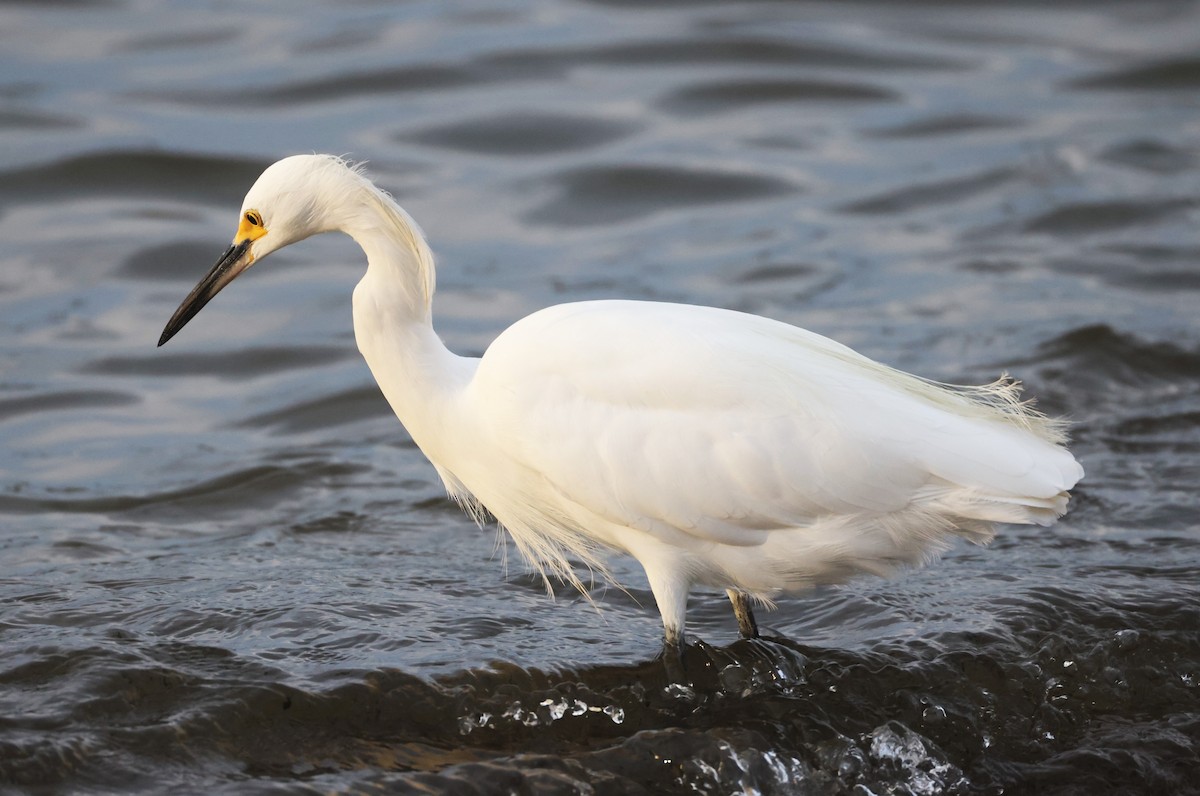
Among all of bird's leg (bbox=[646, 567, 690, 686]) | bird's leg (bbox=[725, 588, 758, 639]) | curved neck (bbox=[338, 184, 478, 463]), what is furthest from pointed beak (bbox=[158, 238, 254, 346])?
bird's leg (bbox=[725, 588, 758, 639])

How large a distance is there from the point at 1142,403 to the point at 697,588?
300 cm

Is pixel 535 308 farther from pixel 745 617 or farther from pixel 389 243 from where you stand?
pixel 389 243

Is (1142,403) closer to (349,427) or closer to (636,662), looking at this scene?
(636,662)

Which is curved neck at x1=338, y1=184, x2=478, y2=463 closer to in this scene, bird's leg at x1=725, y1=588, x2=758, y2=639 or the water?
the water

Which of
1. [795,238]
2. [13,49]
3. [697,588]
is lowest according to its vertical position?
[697,588]

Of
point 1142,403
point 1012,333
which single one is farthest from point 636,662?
point 1012,333

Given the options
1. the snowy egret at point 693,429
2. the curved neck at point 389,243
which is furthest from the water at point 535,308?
the curved neck at point 389,243

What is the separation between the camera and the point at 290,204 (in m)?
4.62

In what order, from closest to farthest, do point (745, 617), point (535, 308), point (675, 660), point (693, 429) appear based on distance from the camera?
point (693, 429) < point (675, 660) < point (745, 617) < point (535, 308)

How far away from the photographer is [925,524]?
4.47 meters

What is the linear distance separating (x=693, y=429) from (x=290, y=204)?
5.05 feet

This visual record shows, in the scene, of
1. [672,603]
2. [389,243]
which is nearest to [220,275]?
[389,243]

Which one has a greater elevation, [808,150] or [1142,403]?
[808,150]

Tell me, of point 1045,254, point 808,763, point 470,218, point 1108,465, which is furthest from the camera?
point 470,218
